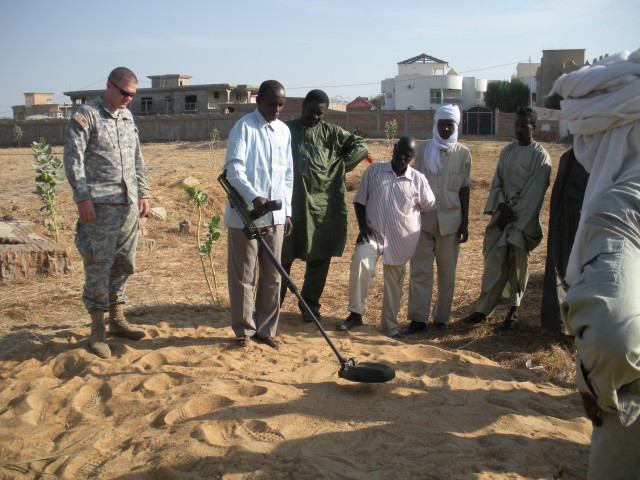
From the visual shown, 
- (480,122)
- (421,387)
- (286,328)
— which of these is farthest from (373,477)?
(480,122)

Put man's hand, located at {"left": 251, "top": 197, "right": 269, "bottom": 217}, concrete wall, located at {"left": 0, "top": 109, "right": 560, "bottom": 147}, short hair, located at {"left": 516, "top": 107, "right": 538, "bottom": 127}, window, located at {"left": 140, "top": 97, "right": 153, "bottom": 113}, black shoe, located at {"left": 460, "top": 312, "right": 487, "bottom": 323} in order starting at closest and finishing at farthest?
man's hand, located at {"left": 251, "top": 197, "right": 269, "bottom": 217} → short hair, located at {"left": 516, "top": 107, "right": 538, "bottom": 127} → black shoe, located at {"left": 460, "top": 312, "right": 487, "bottom": 323} → concrete wall, located at {"left": 0, "top": 109, "right": 560, "bottom": 147} → window, located at {"left": 140, "top": 97, "right": 153, "bottom": 113}

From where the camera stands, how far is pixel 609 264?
1726 millimetres

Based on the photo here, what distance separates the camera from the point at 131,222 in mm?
4770

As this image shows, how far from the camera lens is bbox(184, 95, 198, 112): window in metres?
43.5

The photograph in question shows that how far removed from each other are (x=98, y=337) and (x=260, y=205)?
1.50 metres

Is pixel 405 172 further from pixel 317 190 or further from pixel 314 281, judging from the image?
pixel 314 281

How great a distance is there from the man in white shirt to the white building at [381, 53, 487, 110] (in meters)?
46.3

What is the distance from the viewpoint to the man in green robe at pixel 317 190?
5.48 metres

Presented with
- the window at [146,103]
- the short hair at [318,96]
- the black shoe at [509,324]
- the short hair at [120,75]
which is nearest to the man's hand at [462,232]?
the black shoe at [509,324]

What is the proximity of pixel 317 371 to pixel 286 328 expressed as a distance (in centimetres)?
117

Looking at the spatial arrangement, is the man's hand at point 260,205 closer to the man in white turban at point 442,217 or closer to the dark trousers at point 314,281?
the dark trousers at point 314,281

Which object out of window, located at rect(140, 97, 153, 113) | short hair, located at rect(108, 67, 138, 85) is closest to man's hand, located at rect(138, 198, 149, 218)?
short hair, located at rect(108, 67, 138, 85)

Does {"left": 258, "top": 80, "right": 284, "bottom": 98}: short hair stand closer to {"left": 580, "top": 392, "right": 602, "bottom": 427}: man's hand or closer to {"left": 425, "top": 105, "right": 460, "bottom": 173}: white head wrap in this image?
{"left": 425, "top": 105, "right": 460, "bottom": 173}: white head wrap

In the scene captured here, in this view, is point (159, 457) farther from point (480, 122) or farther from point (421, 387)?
point (480, 122)
